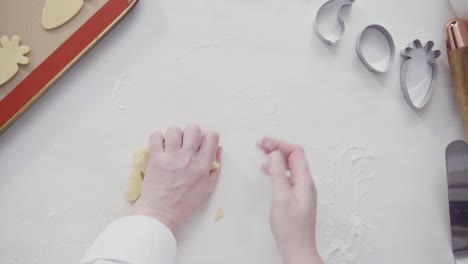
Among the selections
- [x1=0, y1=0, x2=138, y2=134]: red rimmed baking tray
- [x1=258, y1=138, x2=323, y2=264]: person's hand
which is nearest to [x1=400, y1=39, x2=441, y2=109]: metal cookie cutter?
[x1=258, y1=138, x2=323, y2=264]: person's hand

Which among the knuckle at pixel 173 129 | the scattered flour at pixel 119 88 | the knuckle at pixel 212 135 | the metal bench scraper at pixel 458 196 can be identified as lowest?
the metal bench scraper at pixel 458 196

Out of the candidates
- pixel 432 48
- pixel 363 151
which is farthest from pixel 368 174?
pixel 432 48

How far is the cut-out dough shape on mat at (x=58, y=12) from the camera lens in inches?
22.3

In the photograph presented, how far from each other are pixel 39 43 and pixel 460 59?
0.61 metres

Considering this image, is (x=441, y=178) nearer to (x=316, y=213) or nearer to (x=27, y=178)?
(x=316, y=213)

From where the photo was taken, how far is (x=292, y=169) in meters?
0.57

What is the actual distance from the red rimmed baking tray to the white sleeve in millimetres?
200

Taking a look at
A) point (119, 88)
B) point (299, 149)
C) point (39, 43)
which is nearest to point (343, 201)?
point (299, 149)

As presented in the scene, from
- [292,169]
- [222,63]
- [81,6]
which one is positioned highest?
[81,6]

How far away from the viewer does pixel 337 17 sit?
67cm

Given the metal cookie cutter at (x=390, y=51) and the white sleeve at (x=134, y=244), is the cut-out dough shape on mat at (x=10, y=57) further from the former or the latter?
the metal cookie cutter at (x=390, y=51)

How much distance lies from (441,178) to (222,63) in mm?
378

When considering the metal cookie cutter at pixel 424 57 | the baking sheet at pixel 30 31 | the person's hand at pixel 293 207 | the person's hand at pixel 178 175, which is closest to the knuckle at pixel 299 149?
the person's hand at pixel 293 207

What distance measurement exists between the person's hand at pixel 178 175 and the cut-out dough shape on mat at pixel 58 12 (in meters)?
0.20
